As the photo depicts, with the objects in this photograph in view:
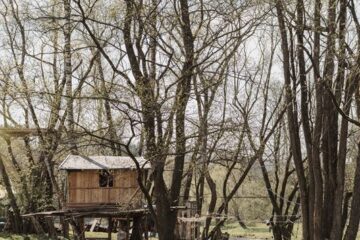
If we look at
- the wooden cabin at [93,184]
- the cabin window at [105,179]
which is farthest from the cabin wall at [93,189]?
the cabin window at [105,179]

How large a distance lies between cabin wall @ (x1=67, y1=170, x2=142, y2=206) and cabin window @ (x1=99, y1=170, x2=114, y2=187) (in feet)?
0.47

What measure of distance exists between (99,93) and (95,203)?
36.3ft

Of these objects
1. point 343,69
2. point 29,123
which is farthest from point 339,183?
point 29,123

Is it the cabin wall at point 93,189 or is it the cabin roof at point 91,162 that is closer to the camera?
the cabin roof at point 91,162

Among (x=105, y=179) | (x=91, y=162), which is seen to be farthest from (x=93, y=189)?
(x=91, y=162)

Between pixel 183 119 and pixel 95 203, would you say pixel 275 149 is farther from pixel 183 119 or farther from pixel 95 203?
pixel 183 119

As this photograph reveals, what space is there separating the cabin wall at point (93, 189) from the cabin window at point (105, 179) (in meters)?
0.14

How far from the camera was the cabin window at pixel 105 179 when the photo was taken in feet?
72.5

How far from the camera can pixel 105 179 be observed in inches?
887

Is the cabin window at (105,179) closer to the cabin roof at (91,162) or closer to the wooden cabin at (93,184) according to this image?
the wooden cabin at (93,184)

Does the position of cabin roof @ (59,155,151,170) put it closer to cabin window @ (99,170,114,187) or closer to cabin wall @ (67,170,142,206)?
cabin wall @ (67,170,142,206)

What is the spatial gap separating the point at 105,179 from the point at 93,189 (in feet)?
2.00

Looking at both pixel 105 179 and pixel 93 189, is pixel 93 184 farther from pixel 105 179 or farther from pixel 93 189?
pixel 105 179

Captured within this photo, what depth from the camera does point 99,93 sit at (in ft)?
39.0
